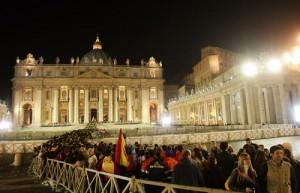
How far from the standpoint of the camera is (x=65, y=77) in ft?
258

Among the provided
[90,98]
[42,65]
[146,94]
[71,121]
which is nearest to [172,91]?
[146,94]

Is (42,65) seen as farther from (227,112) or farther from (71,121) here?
(227,112)

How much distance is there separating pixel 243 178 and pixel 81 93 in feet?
255

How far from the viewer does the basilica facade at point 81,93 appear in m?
76.7

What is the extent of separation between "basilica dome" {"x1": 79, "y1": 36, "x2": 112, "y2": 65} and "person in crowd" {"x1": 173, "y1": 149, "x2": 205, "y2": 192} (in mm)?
79937

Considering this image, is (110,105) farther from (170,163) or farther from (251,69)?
(170,163)

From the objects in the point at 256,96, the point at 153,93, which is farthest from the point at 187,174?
the point at 153,93

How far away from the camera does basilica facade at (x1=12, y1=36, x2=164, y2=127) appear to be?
252ft

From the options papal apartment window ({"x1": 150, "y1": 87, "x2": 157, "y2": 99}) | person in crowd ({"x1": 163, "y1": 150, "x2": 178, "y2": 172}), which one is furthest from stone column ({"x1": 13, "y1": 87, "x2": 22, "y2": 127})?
person in crowd ({"x1": 163, "y1": 150, "x2": 178, "y2": 172})

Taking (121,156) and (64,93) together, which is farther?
(64,93)

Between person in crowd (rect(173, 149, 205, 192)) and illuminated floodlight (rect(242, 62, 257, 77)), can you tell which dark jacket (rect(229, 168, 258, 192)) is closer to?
person in crowd (rect(173, 149, 205, 192))

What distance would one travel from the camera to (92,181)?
7805mm

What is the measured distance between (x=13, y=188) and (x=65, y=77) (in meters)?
70.4

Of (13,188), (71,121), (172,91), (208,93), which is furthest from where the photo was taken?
(172,91)
